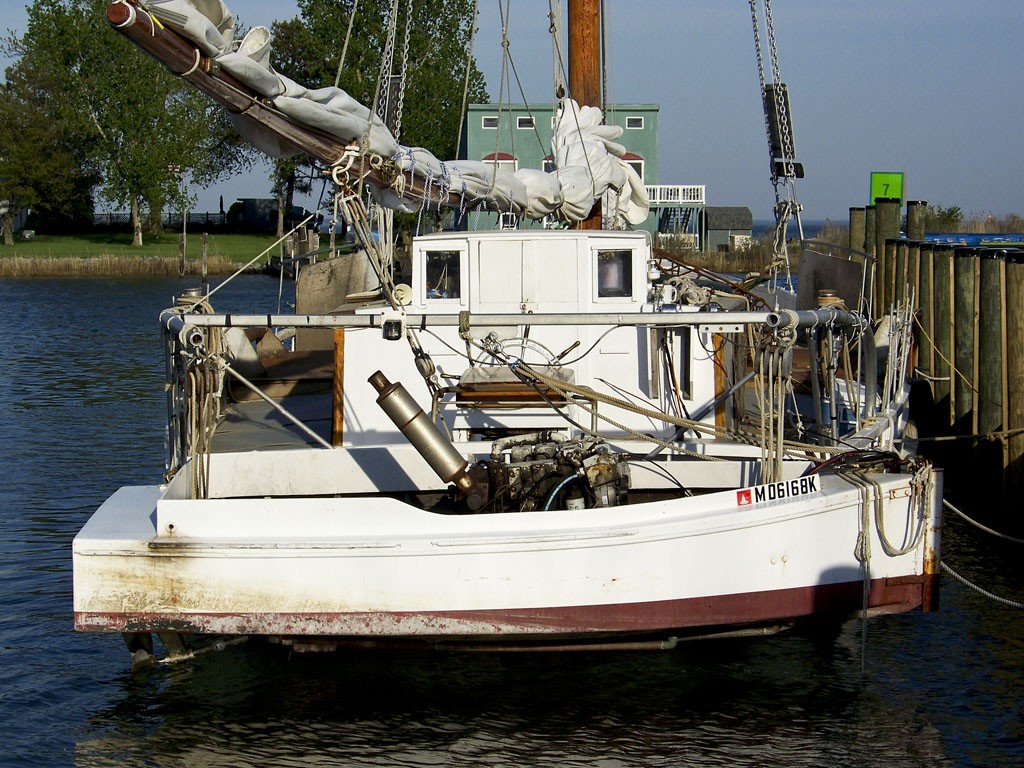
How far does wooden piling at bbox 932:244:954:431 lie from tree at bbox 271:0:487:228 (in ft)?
126

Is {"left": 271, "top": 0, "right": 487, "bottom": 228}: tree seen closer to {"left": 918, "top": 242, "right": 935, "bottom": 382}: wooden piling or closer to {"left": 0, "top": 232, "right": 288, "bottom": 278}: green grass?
{"left": 0, "top": 232, "right": 288, "bottom": 278}: green grass

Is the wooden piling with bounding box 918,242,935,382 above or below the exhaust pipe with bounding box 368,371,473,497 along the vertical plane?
above

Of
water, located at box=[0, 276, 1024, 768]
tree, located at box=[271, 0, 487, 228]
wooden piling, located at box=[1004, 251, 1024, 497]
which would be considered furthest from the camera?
tree, located at box=[271, 0, 487, 228]

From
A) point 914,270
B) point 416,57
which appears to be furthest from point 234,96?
point 416,57

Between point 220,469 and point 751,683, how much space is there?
4251mm

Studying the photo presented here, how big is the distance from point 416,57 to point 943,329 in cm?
4413

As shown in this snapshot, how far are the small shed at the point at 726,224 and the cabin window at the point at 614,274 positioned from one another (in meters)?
55.8

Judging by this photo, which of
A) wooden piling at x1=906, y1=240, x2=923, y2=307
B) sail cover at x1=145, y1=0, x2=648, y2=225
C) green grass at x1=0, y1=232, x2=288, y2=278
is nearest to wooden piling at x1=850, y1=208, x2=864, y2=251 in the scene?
wooden piling at x1=906, y1=240, x2=923, y2=307

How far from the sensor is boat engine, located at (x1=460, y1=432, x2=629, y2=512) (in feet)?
28.7

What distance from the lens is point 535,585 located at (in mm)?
7805

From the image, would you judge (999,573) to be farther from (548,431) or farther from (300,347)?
(300,347)

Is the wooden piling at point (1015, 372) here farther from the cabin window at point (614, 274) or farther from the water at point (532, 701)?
the cabin window at point (614, 274)

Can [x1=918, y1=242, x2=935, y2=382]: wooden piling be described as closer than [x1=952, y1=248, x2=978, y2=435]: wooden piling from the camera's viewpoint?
No

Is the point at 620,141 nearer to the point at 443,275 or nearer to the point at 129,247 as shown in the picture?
the point at 129,247
